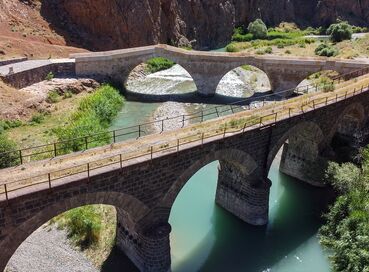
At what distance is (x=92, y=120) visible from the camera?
3572 cm

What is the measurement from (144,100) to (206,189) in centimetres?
2073

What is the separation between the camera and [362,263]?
1538 cm

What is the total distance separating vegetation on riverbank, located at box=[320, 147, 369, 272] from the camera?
15828 mm

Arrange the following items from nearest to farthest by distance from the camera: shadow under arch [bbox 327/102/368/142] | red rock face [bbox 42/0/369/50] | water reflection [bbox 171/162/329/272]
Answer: water reflection [bbox 171/162/329/272]
shadow under arch [bbox 327/102/368/142]
red rock face [bbox 42/0/369/50]

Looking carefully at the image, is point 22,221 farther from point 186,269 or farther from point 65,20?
point 65,20

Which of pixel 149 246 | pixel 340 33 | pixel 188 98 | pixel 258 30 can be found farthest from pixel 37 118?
pixel 340 33

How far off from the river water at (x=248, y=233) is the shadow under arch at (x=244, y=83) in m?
19.7

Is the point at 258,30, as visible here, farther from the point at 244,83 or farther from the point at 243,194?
the point at 243,194

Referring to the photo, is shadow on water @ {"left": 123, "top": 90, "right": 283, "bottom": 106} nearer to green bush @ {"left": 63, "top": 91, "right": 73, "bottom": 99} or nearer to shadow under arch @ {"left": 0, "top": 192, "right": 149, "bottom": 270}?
green bush @ {"left": 63, "top": 91, "right": 73, "bottom": 99}

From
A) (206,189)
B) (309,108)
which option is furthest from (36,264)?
(309,108)

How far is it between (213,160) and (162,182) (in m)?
3.33

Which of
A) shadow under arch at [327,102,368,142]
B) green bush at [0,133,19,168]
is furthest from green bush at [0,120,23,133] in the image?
shadow under arch at [327,102,368,142]

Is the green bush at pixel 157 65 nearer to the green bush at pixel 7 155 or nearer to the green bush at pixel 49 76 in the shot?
the green bush at pixel 49 76

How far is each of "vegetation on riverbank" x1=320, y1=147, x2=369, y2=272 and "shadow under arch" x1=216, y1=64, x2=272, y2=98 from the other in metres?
27.6
